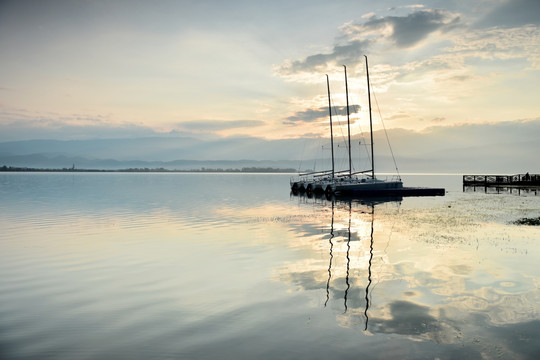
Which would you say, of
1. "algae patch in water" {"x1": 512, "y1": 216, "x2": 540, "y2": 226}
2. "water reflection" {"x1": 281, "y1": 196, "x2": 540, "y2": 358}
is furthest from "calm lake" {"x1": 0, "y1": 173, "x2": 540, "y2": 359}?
"algae patch in water" {"x1": 512, "y1": 216, "x2": 540, "y2": 226}

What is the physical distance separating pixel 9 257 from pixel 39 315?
1016 centimetres

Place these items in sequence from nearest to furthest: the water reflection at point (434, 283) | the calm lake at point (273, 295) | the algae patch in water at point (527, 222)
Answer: the calm lake at point (273, 295) → the water reflection at point (434, 283) → the algae patch in water at point (527, 222)

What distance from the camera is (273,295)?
1213cm

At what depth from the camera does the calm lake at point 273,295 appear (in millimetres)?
8406

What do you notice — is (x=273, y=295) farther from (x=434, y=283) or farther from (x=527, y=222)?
(x=527, y=222)

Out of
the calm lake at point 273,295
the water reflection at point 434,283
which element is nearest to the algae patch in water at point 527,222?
the water reflection at point 434,283

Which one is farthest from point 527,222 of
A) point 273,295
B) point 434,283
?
point 273,295

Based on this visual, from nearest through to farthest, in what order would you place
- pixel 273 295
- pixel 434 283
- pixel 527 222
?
pixel 273 295 < pixel 434 283 < pixel 527 222

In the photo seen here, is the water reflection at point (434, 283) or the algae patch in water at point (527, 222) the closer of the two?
the water reflection at point (434, 283)

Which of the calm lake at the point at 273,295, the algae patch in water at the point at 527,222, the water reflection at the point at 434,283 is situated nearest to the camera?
the calm lake at the point at 273,295

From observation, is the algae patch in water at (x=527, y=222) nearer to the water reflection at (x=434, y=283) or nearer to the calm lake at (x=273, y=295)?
the water reflection at (x=434, y=283)

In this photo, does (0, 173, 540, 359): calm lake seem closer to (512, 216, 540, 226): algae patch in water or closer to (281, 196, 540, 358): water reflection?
(281, 196, 540, 358): water reflection

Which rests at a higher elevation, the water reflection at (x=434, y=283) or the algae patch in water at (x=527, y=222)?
the water reflection at (x=434, y=283)

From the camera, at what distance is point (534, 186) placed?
80562 mm
